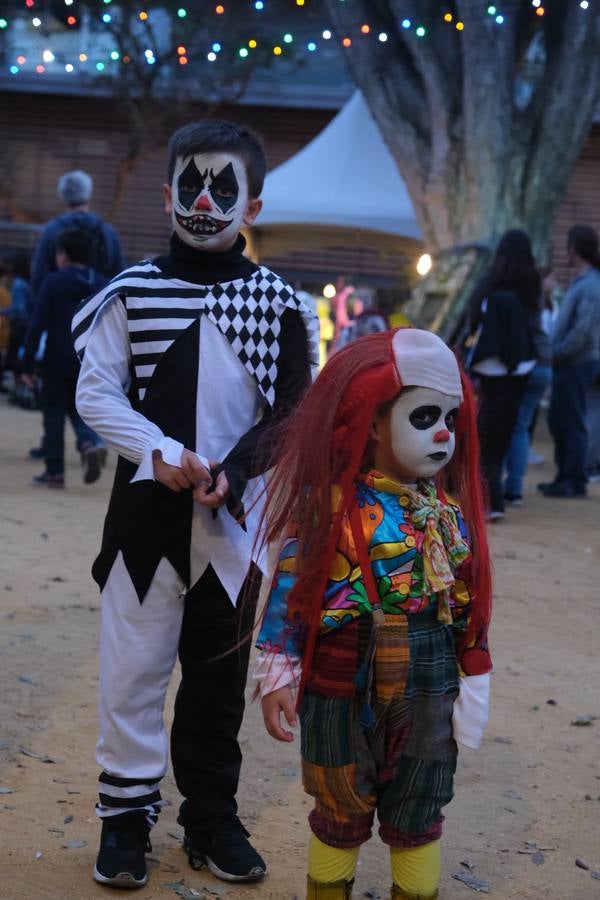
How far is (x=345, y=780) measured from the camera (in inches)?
115

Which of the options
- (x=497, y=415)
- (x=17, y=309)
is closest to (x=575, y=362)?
(x=497, y=415)

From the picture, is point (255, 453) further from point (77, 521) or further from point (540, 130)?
point (540, 130)

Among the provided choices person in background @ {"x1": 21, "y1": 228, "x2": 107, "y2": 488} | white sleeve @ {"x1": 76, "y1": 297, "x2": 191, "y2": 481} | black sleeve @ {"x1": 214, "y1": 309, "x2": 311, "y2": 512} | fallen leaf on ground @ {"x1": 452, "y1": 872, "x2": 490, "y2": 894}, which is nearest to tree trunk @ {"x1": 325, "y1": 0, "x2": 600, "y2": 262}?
person in background @ {"x1": 21, "y1": 228, "x2": 107, "y2": 488}

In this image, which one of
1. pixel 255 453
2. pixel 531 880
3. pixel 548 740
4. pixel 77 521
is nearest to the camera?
pixel 255 453

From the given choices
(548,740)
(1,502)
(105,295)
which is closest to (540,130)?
(1,502)

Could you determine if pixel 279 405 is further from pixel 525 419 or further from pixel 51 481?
pixel 525 419

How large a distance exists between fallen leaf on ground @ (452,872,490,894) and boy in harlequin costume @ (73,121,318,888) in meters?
0.57

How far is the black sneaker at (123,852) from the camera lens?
11.1 feet

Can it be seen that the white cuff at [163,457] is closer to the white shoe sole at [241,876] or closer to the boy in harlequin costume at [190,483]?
the boy in harlequin costume at [190,483]

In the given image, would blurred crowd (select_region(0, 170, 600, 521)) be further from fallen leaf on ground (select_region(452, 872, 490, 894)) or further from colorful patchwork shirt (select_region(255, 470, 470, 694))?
colorful patchwork shirt (select_region(255, 470, 470, 694))

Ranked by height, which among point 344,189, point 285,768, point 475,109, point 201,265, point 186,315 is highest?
point 475,109

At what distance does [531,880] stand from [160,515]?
1434mm

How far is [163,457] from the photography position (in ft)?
10.6

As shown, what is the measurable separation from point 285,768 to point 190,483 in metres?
1.56
